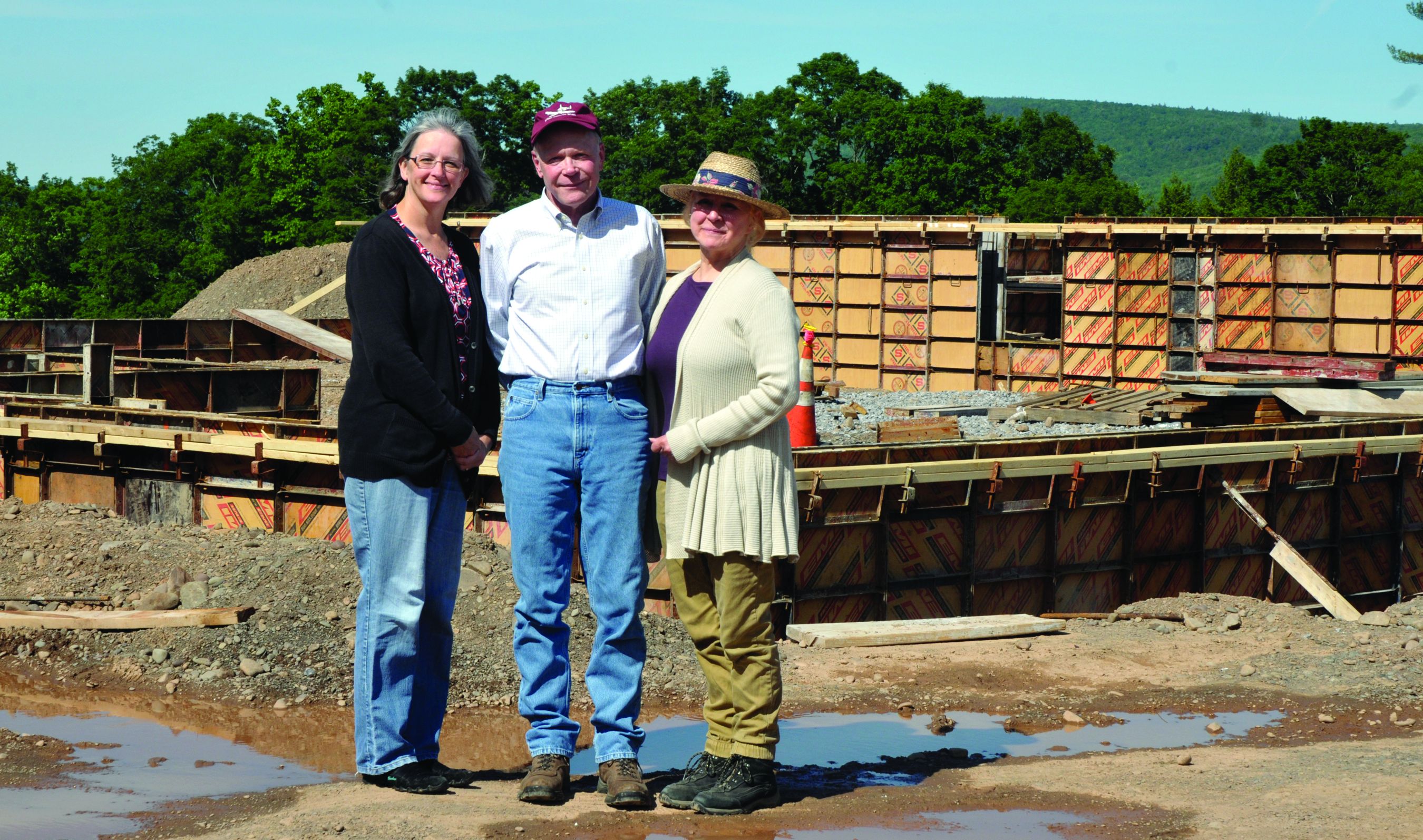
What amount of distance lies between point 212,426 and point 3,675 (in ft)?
18.1

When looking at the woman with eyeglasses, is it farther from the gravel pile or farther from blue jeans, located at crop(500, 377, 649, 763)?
the gravel pile

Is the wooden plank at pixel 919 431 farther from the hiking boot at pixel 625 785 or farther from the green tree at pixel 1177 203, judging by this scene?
the green tree at pixel 1177 203

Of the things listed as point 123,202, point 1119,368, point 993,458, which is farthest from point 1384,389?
point 123,202

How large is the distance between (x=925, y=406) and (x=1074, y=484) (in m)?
13.4

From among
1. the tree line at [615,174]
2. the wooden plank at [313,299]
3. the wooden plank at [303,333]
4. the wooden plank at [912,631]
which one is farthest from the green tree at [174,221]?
the wooden plank at [912,631]

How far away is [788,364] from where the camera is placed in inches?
188

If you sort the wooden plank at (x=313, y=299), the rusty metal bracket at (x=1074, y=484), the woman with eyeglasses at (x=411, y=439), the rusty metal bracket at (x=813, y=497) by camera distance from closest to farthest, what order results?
the woman with eyeglasses at (x=411, y=439) < the rusty metal bracket at (x=813, y=497) < the rusty metal bracket at (x=1074, y=484) < the wooden plank at (x=313, y=299)

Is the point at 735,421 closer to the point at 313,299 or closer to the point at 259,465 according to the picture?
the point at 259,465

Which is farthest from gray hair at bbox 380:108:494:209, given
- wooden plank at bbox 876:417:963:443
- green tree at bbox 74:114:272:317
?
green tree at bbox 74:114:272:317

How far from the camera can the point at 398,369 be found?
4.66 meters

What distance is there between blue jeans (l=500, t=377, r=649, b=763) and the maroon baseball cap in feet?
2.98

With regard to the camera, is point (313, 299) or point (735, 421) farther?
point (313, 299)

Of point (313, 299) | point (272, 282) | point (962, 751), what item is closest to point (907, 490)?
point (962, 751)

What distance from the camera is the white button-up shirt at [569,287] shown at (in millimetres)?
4766
